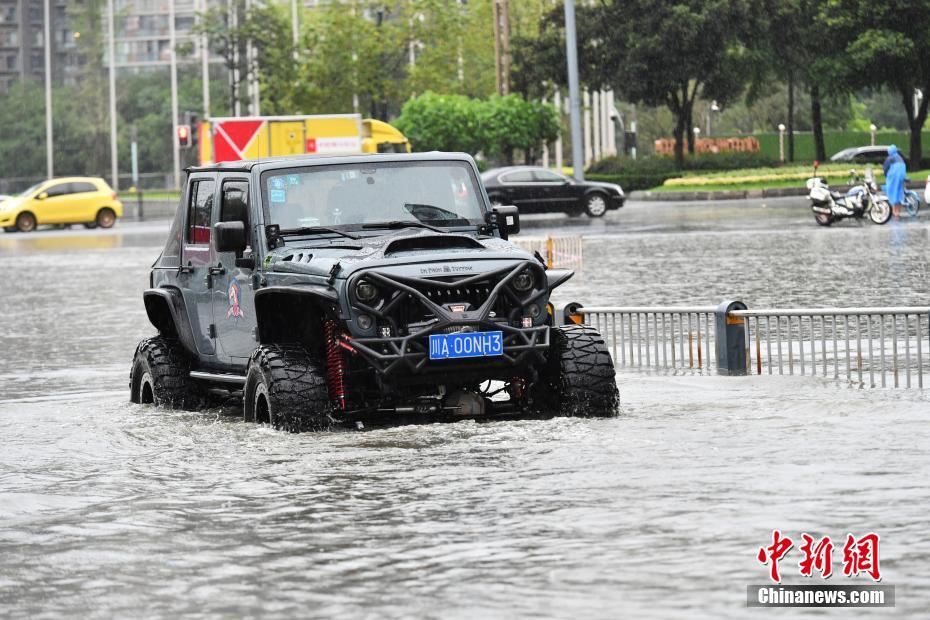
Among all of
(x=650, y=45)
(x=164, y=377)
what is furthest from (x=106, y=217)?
(x=164, y=377)

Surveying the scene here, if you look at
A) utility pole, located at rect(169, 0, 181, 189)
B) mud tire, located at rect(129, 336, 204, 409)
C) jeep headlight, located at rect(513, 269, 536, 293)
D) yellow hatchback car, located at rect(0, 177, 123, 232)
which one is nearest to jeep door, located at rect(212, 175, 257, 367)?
mud tire, located at rect(129, 336, 204, 409)

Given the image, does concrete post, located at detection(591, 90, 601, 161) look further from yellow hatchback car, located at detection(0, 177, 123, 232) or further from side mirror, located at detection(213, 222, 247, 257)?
side mirror, located at detection(213, 222, 247, 257)

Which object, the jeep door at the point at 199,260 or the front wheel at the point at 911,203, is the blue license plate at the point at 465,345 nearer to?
the jeep door at the point at 199,260

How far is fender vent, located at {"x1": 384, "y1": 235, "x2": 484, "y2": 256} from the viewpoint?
1077cm

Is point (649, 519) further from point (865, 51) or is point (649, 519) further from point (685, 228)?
point (865, 51)

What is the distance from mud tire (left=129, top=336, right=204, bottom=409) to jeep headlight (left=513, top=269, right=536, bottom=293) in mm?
3049

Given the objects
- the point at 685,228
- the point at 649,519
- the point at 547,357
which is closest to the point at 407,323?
the point at 547,357

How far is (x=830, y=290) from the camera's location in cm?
2041

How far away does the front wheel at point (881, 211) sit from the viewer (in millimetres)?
36906

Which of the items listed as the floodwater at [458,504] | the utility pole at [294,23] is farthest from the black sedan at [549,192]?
the utility pole at [294,23]

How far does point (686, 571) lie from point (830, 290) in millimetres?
14319

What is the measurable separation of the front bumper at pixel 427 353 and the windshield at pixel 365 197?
4.44 ft

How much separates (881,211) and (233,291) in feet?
88.2

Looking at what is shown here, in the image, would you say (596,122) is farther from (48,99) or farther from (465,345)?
(465,345)
